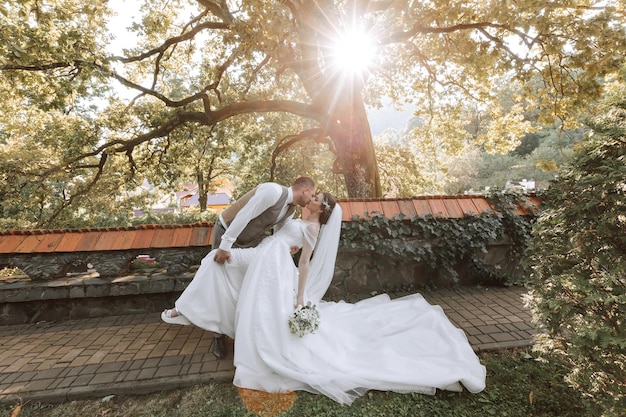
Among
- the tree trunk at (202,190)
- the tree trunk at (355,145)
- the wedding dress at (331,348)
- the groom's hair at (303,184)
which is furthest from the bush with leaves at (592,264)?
the tree trunk at (202,190)

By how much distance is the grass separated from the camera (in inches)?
102

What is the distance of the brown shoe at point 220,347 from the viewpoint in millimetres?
3506

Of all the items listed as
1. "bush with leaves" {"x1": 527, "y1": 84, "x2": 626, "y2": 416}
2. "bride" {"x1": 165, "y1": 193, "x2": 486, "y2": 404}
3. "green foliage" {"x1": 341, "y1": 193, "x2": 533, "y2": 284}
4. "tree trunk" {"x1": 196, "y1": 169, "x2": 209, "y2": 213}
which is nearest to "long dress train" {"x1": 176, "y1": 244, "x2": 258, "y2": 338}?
"bride" {"x1": 165, "y1": 193, "x2": 486, "y2": 404}

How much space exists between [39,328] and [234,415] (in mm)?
3799

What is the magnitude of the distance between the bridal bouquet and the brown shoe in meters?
1.04

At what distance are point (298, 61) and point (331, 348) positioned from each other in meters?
5.90

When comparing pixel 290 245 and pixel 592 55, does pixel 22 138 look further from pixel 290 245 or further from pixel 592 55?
pixel 592 55

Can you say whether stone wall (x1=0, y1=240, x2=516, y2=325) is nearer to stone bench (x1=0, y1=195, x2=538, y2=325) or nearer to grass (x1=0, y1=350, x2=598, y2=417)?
stone bench (x1=0, y1=195, x2=538, y2=325)

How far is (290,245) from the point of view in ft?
12.1

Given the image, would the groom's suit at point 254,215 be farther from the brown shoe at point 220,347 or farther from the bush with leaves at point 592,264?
the bush with leaves at point 592,264

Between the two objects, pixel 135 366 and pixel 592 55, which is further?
pixel 592 55

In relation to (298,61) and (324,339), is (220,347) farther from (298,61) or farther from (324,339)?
(298,61)

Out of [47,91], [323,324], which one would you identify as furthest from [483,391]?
[47,91]

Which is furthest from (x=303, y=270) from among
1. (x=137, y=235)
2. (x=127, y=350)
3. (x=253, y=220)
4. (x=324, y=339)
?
A: (x=137, y=235)
